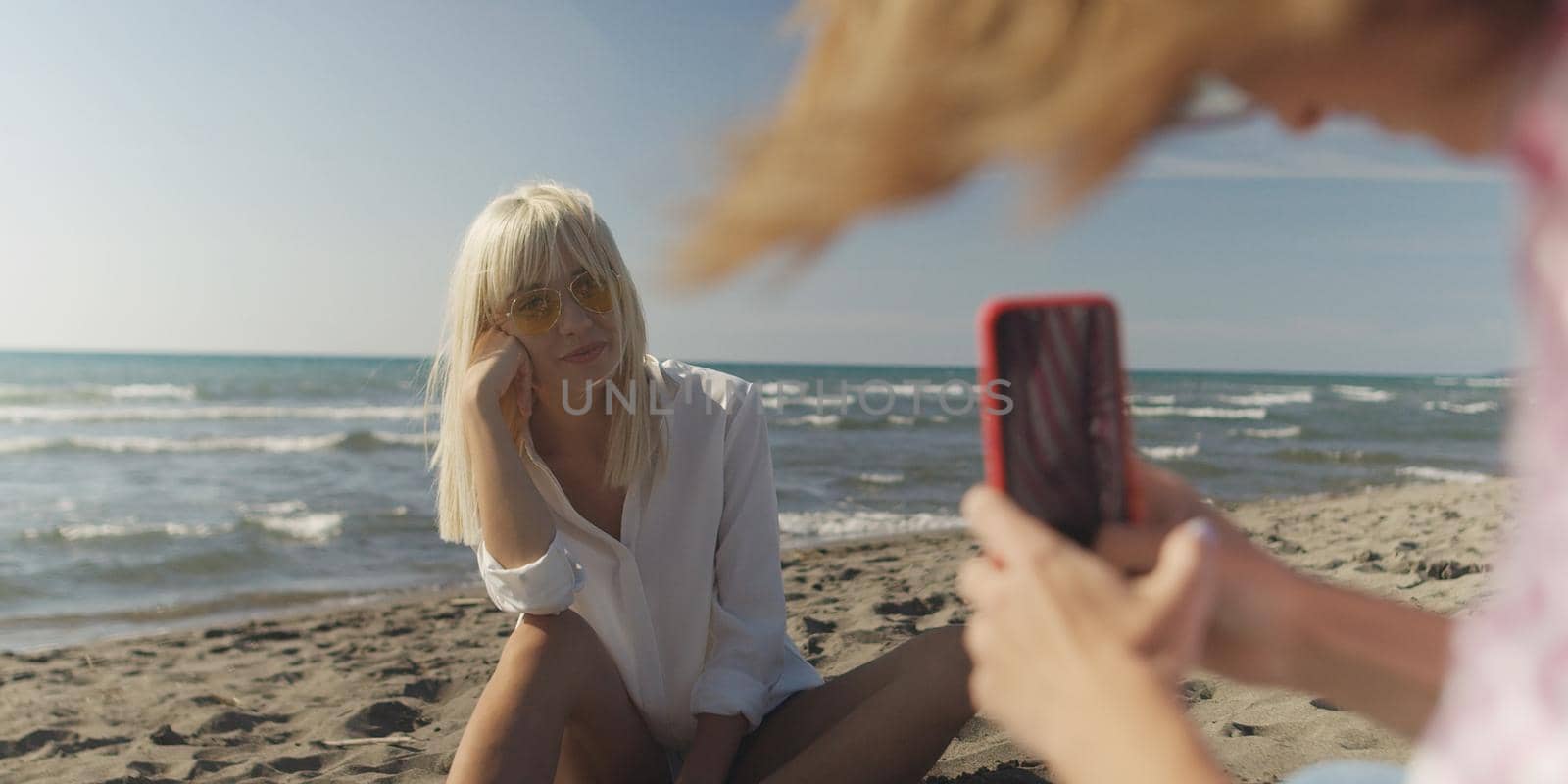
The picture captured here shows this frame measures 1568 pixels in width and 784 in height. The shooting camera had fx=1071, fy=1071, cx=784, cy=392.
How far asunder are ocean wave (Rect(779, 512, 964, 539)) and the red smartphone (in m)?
8.99

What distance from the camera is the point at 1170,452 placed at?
17453 millimetres

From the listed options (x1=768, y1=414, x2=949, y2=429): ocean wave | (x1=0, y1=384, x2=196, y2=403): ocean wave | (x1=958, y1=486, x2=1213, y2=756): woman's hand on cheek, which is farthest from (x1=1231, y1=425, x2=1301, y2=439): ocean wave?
(x1=0, y1=384, x2=196, y2=403): ocean wave

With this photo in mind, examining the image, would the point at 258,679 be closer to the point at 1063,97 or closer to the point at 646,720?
the point at 646,720

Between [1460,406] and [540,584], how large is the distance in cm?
3624

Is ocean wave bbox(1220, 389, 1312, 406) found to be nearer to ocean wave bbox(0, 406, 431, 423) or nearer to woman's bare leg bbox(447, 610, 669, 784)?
ocean wave bbox(0, 406, 431, 423)

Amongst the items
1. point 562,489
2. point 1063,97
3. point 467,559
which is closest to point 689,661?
point 562,489

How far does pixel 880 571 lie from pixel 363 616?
3.43 meters

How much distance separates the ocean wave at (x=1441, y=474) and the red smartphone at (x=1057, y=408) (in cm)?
1490

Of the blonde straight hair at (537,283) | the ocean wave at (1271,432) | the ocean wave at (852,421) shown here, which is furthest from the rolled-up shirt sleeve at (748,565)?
the ocean wave at (1271,432)

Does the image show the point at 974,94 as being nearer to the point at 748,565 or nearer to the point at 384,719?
the point at 748,565

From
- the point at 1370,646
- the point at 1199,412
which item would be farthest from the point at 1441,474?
the point at 1370,646

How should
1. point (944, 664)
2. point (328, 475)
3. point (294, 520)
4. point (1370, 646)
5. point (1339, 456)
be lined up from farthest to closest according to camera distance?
point (1339, 456), point (328, 475), point (294, 520), point (944, 664), point (1370, 646)

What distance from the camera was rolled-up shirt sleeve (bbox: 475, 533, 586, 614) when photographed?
269 cm

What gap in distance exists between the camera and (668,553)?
306 centimetres
